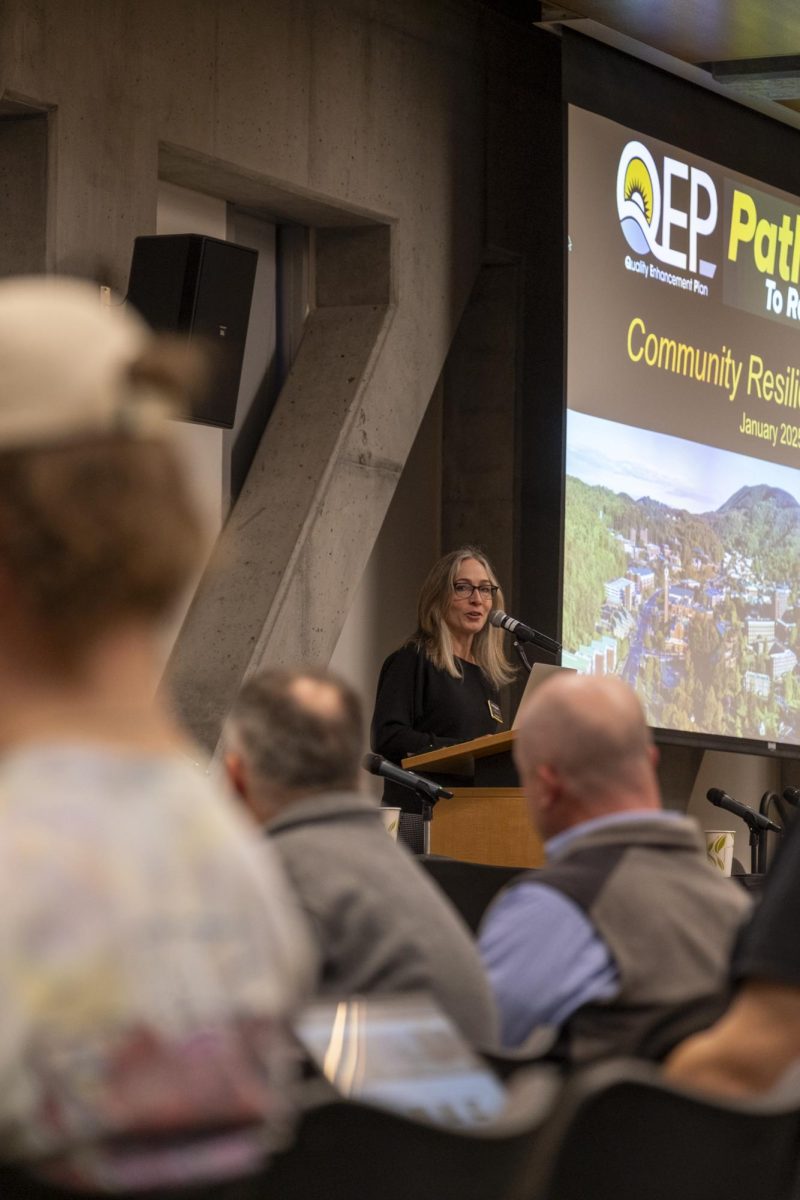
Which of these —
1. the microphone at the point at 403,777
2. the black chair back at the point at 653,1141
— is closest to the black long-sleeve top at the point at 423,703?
the microphone at the point at 403,777

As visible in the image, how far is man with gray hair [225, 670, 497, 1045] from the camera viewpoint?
2.00 m

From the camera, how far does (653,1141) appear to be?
1507 mm

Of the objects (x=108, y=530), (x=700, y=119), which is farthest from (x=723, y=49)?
(x=108, y=530)

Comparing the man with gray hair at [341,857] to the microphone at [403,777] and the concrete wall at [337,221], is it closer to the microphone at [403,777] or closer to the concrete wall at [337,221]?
the microphone at [403,777]

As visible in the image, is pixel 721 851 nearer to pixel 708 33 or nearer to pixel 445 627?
pixel 445 627

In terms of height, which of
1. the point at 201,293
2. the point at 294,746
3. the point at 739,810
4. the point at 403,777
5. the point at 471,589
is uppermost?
the point at 201,293

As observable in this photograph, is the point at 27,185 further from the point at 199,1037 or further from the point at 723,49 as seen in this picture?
the point at 199,1037

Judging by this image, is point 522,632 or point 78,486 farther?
point 522,632

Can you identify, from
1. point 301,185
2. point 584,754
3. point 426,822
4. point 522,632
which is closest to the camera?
point 584,754

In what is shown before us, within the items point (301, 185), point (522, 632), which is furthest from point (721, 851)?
point (301, 185)

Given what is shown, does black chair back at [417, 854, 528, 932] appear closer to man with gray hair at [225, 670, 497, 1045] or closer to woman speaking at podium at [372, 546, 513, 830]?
man with gray hair at [225, 670, 497, 1045]

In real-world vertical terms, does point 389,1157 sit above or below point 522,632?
below

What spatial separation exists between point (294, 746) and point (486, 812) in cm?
265

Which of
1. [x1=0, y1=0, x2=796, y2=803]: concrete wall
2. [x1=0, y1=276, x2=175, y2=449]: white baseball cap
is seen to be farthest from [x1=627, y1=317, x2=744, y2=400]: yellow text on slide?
[x1=0, y1=276, x2=175, y2=449]: white baseball cap
